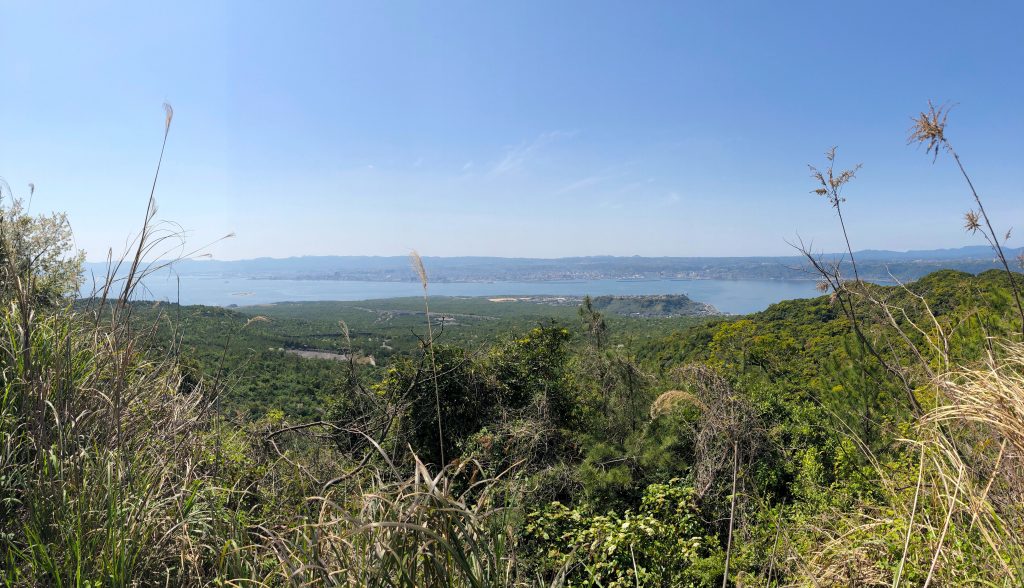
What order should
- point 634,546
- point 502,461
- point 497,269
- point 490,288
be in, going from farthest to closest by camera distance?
point 497,269 < point 490,288 < point 502,461 < point 634,546

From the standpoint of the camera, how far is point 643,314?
68062 mm

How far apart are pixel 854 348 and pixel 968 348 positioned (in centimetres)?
186

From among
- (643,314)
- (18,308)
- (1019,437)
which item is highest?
(18,308)

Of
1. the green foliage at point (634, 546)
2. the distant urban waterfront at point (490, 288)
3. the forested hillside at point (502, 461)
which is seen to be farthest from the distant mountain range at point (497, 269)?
the green foliage at point (634, 546)

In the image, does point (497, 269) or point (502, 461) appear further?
point (497, 269)

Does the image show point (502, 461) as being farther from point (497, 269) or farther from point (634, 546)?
point (497, 269)

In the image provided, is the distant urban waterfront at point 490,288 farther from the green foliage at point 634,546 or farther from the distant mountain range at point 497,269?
the green foliage at point 634,546

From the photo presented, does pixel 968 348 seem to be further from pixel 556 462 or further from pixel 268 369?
pixel 268 369

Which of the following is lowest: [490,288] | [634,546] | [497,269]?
[490,288]

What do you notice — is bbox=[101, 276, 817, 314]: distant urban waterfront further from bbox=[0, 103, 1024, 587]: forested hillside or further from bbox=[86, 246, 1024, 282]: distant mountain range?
bbox=[0, 103, 1024, 587]: forested hillside

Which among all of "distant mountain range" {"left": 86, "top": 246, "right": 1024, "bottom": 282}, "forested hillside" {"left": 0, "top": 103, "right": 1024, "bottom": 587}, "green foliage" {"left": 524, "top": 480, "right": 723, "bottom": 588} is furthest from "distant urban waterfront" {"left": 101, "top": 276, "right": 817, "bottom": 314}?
"green foliage" {"left": 524, "top": 480, "right": 723, "bottom": 588}

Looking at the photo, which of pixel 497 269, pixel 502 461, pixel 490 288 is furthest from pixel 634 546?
pixel 497 269

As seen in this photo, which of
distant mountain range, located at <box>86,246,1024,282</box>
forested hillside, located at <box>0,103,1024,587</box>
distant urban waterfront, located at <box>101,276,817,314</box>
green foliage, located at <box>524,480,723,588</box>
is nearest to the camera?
forested hillside, located at <box>0,103,1024,587</box>

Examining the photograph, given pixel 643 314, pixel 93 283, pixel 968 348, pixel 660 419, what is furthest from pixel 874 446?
pixel 643 314
